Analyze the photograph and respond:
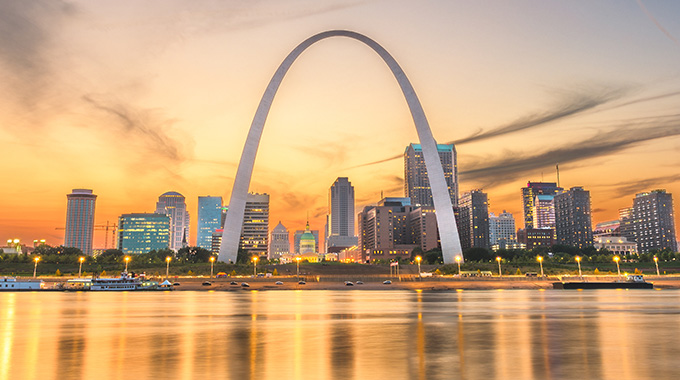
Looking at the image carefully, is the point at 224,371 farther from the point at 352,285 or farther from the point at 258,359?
the point at 352,285

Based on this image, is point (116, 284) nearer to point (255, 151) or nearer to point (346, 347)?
point (255, 151)

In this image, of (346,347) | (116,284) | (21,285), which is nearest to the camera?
(346,347)

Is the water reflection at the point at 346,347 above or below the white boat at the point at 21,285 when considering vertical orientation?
below

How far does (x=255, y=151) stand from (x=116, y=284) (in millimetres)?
29181

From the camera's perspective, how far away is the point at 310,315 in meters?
25.6

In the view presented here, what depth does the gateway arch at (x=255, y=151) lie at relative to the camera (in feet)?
263

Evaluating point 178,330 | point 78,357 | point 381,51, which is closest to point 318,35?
point 381,51

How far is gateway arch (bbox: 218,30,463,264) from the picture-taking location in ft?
263

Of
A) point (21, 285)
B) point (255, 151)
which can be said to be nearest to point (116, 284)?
point (21, 285)

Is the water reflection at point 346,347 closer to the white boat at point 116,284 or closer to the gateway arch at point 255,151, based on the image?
the white boat at point 116,284

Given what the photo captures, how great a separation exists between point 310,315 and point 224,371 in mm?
14442

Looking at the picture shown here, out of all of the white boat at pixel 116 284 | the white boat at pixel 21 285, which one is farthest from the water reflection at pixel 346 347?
the white boat at pixel 21 285

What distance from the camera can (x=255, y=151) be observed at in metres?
81.6

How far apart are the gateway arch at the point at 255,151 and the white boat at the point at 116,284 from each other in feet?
61.3
